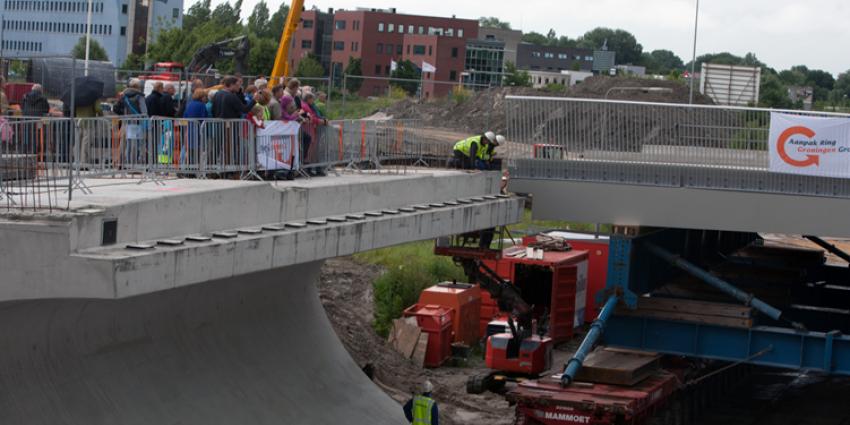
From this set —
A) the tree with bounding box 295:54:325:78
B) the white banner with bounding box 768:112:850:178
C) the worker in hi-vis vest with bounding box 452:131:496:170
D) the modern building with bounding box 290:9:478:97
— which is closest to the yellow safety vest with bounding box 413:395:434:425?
the worker in hi-vis vest with bounding box 452:131:496:170

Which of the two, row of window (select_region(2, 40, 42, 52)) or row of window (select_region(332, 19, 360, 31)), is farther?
row of window (select_region(332, 19, 360, 31))

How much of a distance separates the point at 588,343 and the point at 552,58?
132m

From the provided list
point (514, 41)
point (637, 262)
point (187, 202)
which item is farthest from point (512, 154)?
point (514, 41)

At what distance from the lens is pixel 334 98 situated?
194ft

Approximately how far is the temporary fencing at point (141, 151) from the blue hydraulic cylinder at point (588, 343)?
5322mm

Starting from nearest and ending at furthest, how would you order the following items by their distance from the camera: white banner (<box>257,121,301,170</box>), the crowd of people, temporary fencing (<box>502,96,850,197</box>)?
the crowd of people < white banner (<box>257,121,301,170</box>) < temporary fencing (<box>502,96,850,197</box>)

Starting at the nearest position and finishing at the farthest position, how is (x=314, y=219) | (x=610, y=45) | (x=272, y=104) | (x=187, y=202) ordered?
(x=187, y=202) < (x=314, y=219) < (x=272, y=104) < (x=610, y=45)

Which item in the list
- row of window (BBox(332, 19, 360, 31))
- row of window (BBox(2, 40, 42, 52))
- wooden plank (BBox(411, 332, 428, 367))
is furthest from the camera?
row of window (BBox(332, 19, 360, 31))

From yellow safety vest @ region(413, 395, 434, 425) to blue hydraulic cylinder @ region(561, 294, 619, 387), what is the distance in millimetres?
3078

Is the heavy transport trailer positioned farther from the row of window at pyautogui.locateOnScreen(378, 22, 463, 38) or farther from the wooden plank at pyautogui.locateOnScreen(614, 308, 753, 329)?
the row of window at pyautogui.locateOnScreen(378, 22, 463, 38)

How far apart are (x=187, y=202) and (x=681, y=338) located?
39.2ft

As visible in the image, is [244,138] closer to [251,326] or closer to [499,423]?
[251,326]

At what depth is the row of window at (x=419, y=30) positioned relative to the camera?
349 ft

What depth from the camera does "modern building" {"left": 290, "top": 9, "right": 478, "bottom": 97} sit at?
332ft
